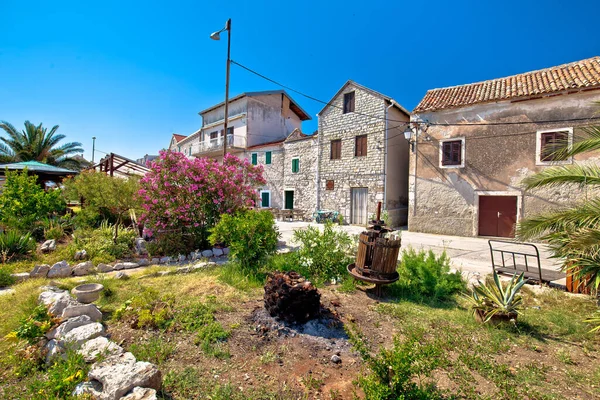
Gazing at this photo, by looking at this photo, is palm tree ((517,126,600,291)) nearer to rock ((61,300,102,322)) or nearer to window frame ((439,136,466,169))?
rock ((61,300,102,322))

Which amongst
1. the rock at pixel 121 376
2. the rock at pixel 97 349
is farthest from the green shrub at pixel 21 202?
the rock at pixel 121 376

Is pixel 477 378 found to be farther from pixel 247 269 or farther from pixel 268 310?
pixel 247 269

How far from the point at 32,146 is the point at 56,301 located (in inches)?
999

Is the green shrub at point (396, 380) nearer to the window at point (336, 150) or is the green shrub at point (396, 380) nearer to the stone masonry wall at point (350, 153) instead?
the stone masonry wall at point (350, 153)

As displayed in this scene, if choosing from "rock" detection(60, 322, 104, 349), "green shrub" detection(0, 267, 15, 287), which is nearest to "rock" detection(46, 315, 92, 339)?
"rock" detection(60, 322, 104, 349)

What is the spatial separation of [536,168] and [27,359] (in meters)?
15.4

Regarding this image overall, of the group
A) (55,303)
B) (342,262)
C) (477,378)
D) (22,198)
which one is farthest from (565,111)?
(22,198)

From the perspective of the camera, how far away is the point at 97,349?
2.88 metres

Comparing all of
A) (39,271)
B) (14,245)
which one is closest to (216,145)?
(14,245)

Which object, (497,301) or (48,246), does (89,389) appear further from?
(48,246)

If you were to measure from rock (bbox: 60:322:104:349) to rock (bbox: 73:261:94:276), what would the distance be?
380cm

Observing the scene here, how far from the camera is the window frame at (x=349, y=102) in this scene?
17.6 m

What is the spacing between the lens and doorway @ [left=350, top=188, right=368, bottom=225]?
56.1 feet

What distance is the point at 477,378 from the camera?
111 inches
